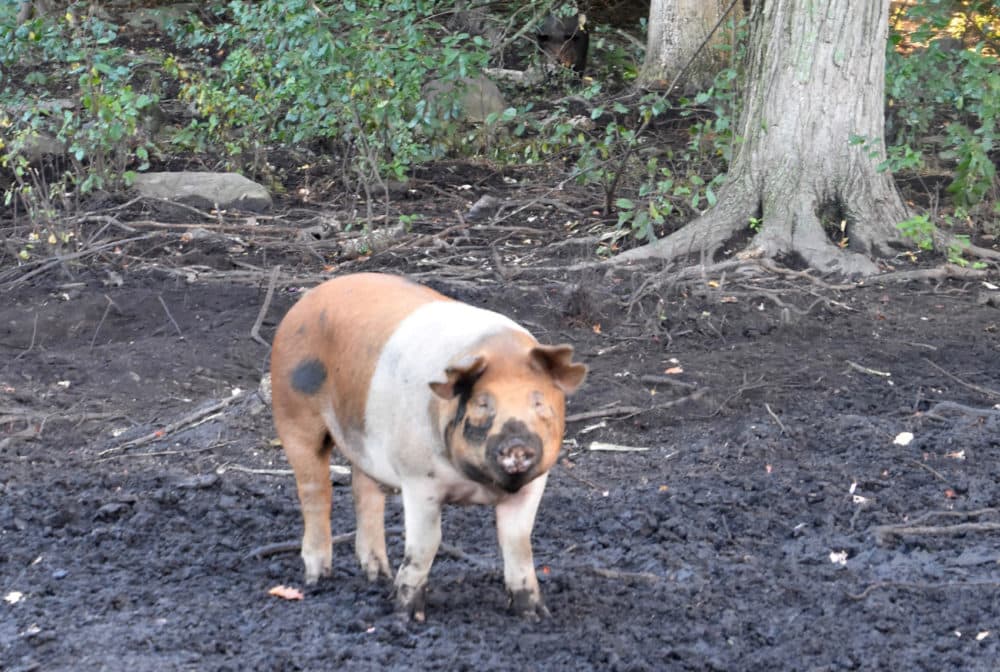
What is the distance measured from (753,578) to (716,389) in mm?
2267

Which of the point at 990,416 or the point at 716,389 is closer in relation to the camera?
the point at 990,416

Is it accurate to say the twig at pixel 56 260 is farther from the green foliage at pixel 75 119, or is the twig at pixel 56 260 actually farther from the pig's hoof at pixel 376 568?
the pig's hoof at pixel 376 568

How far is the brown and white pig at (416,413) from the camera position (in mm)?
3572

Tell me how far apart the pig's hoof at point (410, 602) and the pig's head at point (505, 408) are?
2.02ft

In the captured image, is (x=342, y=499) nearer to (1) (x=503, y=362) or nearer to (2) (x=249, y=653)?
(2) (x=249, y=653)

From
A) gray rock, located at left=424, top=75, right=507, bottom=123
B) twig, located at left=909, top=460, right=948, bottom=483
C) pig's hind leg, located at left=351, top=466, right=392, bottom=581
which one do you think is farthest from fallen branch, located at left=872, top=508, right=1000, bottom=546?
gray rock, located at left=424, top=75, right=507, bottom=123

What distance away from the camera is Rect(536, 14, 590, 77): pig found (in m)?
15.0

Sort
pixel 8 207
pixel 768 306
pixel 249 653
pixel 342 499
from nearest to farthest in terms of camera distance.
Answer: pixel 249 653 < pixel 342 499 < pixel 768 306 < pixel 8 207

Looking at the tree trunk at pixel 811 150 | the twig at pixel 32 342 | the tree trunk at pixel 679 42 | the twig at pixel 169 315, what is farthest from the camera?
the tree trunk at pixel 679 42

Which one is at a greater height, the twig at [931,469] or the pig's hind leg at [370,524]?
the pig's hind leg at [370,524]

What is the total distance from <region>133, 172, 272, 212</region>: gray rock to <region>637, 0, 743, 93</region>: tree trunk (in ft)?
15.8

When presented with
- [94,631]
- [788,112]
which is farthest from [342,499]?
[788,112]

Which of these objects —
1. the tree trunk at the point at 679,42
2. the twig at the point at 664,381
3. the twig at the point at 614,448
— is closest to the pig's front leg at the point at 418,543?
the twig at the point at 614,448

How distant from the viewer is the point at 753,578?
15.2ft
